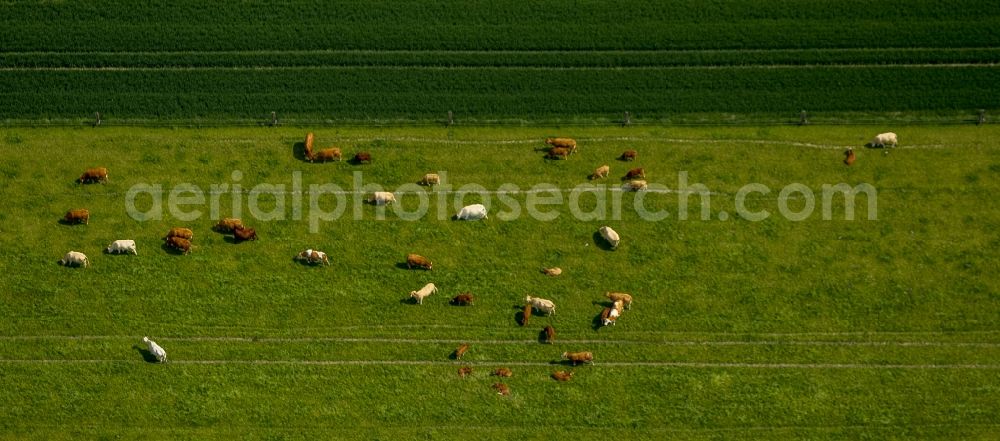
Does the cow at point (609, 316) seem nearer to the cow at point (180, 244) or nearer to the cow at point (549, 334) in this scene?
the cow at point (549, 334)

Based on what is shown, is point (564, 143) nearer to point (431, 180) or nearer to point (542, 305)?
point (431, 180)

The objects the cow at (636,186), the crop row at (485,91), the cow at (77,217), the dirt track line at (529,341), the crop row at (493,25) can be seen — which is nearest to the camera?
the dirt track line at (529,341)

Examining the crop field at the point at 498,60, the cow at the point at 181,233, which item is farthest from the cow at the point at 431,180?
the cow at the point at 181,233

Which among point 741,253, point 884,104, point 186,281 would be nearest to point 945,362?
point 741,253

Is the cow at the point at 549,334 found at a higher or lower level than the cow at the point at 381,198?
lower

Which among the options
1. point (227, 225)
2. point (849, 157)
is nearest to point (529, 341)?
point (227, 225)

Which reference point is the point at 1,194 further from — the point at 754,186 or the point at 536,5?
the point at 754,186
